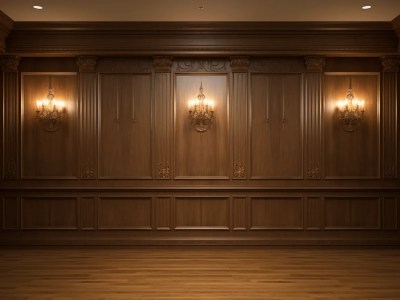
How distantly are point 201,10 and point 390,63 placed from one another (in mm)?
→ 3053

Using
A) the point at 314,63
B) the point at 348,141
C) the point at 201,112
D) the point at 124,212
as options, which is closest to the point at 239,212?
the point at 201,112

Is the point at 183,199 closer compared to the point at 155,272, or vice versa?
the point at 155,272

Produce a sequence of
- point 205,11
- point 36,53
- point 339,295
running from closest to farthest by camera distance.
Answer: point 339,295 → point 205,11 → point 36,53

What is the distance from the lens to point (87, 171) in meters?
7.52

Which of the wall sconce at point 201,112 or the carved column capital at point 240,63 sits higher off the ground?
A: the carved column capital at point 240,63

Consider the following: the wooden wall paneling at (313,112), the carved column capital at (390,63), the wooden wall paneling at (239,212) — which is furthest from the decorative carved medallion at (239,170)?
the carved column capital at (390,63)

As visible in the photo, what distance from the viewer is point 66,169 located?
7.55m

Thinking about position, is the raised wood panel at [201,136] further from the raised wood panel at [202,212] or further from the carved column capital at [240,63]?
the raised wood panel at [202,212]

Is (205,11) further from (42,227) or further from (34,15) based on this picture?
(42,227)

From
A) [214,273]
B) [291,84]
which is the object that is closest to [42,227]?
[214,273]

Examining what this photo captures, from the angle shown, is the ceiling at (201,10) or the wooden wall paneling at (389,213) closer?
the ceiling at (201,10)

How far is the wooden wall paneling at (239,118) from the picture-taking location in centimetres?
753

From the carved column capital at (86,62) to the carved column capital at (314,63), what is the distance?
3.24 meters

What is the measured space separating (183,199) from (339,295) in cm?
319
